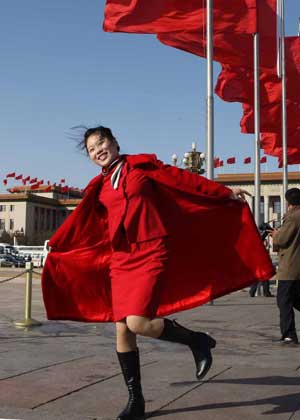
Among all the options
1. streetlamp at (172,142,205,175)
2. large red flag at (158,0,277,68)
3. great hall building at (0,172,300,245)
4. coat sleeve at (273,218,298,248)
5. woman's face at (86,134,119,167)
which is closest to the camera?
woman's face at (86,134,119,167)

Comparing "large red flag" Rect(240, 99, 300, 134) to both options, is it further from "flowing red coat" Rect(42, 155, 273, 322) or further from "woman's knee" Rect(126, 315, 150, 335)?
"woman's knee" Rect(126, 315, 150, 335)

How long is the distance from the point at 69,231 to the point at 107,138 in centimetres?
71

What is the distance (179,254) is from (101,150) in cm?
91

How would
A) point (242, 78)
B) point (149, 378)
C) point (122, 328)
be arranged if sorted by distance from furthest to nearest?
point (242, 78), point (149, 378), point (122, 328)

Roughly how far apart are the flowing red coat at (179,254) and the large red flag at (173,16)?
11706 mm

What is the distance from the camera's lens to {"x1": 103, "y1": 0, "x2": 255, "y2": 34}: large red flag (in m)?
15.2

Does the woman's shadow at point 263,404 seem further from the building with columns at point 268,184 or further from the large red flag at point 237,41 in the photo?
the building with columns at point 268,184

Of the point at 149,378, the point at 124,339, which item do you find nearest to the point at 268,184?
the point at 149,378

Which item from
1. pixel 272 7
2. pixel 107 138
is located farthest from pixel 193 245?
pixel 272 7

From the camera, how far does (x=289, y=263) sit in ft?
22.6

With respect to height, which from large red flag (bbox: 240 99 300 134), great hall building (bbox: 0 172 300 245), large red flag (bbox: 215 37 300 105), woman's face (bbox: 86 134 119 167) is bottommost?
great hall building (bbox: 0 172 300 245)

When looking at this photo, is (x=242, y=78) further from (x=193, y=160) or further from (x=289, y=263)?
(x=289, y=263)

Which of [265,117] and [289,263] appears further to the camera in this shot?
[265,117]

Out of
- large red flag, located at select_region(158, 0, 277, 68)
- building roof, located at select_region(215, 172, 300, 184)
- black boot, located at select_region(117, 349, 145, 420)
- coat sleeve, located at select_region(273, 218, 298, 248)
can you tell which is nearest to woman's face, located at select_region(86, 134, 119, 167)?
black boot, located at select_region(117, 349, 145, 420)
